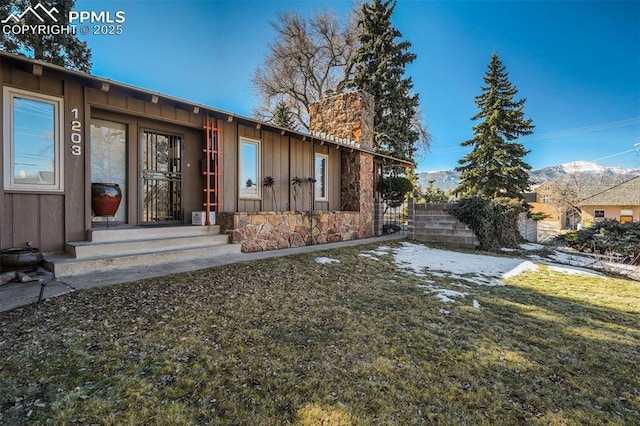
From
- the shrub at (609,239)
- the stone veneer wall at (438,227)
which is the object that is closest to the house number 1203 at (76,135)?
the stone veneer wall at (438,227)

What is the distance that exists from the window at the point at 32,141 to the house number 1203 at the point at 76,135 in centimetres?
14

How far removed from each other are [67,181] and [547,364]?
20.6ft

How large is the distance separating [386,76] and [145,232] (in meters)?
12.6

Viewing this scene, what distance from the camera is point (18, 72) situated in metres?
4.09

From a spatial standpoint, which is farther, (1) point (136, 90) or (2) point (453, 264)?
(2) point (453, 264)

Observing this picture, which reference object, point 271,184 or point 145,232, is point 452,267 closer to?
point 271,184

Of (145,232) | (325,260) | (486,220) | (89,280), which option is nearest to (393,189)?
(486,220)

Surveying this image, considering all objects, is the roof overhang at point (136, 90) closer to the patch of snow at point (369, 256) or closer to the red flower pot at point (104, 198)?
the red flower pot at point (104, 198)

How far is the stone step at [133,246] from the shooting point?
421cm

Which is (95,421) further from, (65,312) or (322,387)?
(65,312)

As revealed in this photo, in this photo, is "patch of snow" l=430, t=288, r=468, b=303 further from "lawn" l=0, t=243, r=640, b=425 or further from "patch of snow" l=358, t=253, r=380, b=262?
"patch of snow" l=358, t=253, r=380, b=262

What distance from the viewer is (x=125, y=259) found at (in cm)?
434

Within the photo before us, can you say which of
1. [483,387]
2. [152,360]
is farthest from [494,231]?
[152,360]

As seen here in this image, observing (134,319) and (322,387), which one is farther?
(134,319)
